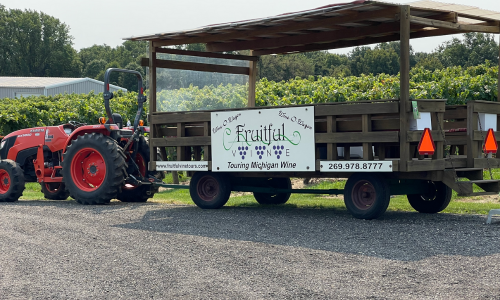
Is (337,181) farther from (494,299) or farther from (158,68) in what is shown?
(494,299)

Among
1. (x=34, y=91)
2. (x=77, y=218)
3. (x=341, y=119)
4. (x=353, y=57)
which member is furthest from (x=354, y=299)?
(x=353, y=57)

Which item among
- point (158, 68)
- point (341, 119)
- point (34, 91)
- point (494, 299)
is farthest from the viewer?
point (34, 91)

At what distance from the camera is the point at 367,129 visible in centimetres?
930

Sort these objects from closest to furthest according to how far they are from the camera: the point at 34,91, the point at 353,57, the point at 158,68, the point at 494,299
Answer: the point at 494,299 < the point at 158,68 < the point at 34,91 < the point at 353,57

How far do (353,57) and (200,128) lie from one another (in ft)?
207

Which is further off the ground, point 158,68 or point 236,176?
point 158,68

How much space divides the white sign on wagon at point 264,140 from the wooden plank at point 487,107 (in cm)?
239

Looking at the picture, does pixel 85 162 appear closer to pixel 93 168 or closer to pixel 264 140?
pixel 93 168

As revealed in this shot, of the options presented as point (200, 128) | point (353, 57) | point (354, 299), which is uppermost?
point (353, 57)

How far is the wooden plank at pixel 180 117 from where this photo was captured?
1125cm

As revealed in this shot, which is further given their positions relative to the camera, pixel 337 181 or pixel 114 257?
pixel 337 181

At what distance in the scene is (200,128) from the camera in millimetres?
11594

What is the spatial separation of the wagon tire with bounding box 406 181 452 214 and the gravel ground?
505 millimetres

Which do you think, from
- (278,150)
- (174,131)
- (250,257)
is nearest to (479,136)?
(278,150)
